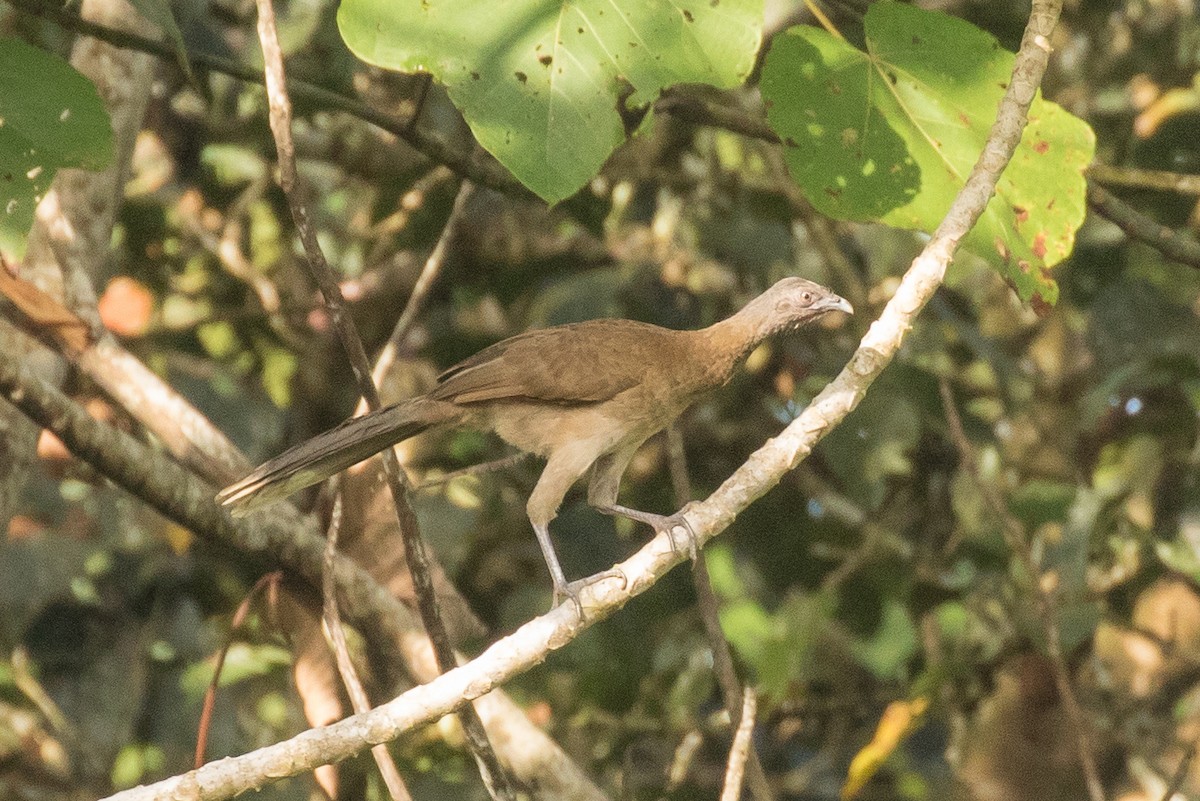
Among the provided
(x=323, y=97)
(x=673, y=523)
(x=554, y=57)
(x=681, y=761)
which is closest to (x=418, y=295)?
(x=323, y=97)

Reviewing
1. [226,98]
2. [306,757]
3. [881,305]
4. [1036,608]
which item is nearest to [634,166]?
[881,305]

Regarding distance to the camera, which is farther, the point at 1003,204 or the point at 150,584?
the point at 150,584

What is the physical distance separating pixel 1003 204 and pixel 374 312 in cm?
288

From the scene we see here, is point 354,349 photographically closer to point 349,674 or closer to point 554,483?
point 349,674

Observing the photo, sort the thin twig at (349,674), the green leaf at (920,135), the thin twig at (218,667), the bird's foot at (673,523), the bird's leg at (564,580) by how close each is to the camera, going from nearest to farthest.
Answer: the bird's leg at (564,580), the bird's foot at (673,523), the thin twig at (349,674), the green leaf at (920,135), the thin twig at (218,667)

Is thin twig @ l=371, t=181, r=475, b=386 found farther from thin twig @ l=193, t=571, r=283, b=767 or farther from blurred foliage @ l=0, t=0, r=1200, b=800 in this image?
thin twig @ l=193, t=571, r=283, b=767

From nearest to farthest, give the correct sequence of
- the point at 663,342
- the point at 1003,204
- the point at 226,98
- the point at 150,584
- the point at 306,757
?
the point at 306,757, the point at 1003,204, the point at 663,342, the point at 150,584, the point at 226,98

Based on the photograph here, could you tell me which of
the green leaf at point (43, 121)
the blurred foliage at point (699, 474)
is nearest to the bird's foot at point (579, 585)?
the blurred foliage at point (699, 474)

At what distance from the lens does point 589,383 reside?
3.41 metres

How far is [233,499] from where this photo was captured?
9.84 feet

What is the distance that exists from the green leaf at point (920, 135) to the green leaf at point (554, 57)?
12.7 inches

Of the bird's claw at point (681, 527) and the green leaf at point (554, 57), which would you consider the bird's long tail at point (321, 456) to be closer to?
the bird's claw at point (681, 527)

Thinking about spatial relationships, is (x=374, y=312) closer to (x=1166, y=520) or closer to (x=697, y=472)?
(x=697, y=472)

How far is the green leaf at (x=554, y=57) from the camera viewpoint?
8.14 ft
